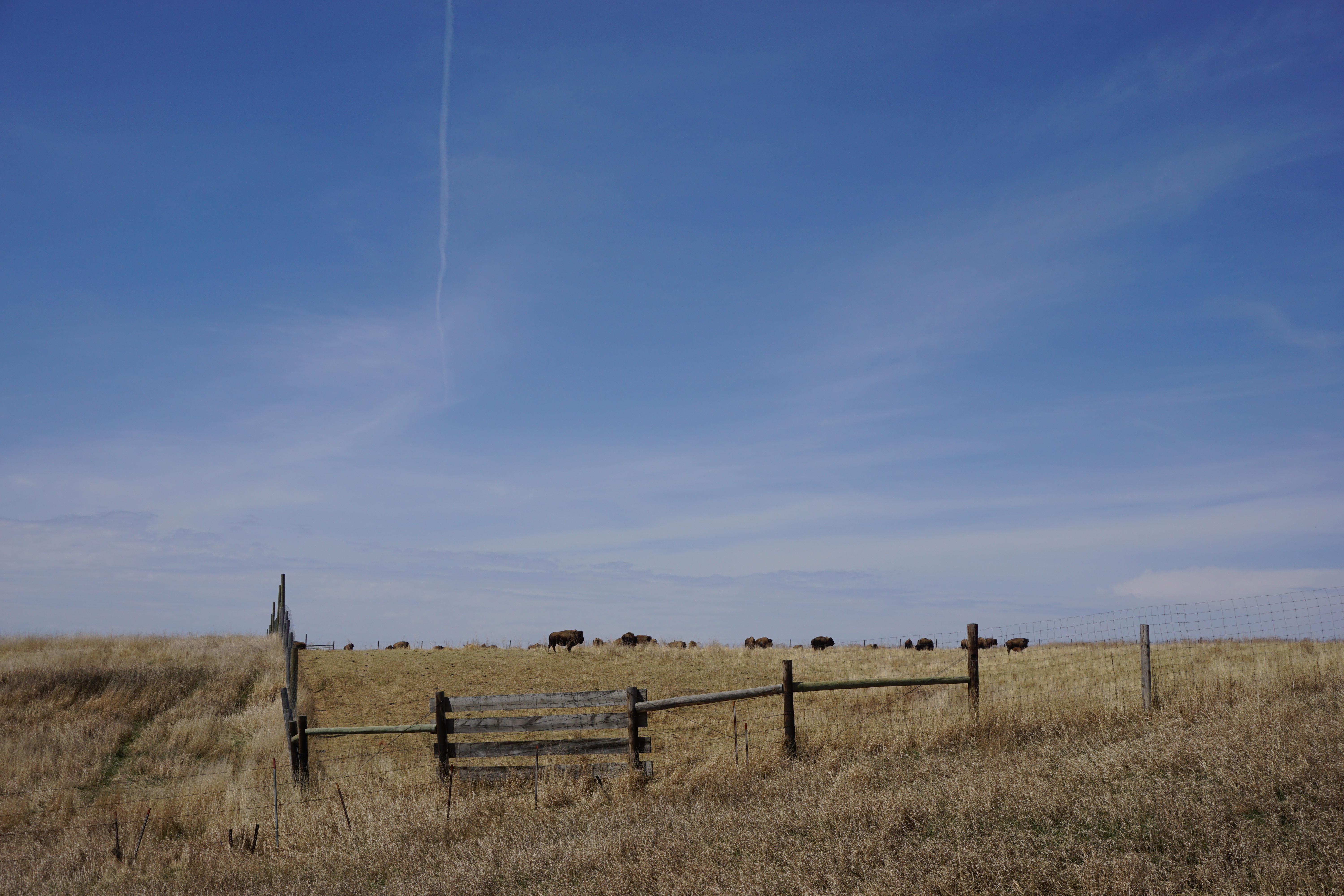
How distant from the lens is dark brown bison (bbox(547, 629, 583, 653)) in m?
39.8

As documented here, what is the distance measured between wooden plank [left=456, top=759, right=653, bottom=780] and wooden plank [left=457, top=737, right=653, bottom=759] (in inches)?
7.6

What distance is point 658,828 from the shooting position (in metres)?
8.86

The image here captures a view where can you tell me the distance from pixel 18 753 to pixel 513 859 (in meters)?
14.5

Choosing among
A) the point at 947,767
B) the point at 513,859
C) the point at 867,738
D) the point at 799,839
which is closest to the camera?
the point at 799,839

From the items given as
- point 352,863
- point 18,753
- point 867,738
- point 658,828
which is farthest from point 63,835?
point 867,738

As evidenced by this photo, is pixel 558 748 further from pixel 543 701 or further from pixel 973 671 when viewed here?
pixel 973 671

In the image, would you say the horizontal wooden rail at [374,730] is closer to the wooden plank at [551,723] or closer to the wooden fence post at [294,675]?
the wooden plank at [551,723]

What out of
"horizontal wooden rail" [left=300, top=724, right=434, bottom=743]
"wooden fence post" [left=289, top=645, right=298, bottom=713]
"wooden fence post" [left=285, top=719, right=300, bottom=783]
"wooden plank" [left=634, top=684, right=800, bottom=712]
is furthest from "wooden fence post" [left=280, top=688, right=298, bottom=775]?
"wooden plank" [left=634, top=684, right=800, bottom=712]

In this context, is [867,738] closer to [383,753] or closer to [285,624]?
[383,753]

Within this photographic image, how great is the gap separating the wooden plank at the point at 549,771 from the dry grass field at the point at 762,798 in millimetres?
321

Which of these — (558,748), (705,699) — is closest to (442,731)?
(558,748)

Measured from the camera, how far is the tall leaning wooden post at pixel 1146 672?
1398 cm

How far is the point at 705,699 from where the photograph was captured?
1397 cm

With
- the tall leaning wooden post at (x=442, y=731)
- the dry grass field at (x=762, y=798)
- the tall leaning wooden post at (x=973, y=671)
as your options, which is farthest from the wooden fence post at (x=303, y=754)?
the tall leaning wooden post at (x=973, y=671)
